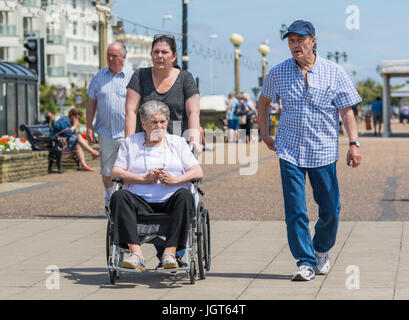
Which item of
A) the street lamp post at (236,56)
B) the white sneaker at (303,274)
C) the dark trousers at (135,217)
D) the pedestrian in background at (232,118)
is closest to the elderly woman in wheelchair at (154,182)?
the dark trousers at (135,217)

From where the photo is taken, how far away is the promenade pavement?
641 centimetres

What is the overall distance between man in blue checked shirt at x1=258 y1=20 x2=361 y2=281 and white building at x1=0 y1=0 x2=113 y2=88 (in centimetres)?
7434

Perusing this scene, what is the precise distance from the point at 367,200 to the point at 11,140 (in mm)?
7463

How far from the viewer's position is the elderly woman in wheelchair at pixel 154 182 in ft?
21.6

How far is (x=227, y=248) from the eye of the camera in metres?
8.56

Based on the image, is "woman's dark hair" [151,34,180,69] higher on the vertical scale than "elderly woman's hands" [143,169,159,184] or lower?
higher

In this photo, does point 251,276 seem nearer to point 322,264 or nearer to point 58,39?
point 322,264

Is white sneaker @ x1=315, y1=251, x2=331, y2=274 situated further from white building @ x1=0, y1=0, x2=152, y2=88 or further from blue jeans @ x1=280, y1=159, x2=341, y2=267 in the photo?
white building @ x1=0, y1=0, x2=152, y2=88

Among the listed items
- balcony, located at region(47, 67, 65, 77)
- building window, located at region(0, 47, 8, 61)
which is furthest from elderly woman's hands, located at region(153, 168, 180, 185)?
balcony, located at region(47, 67, 65, 77)
